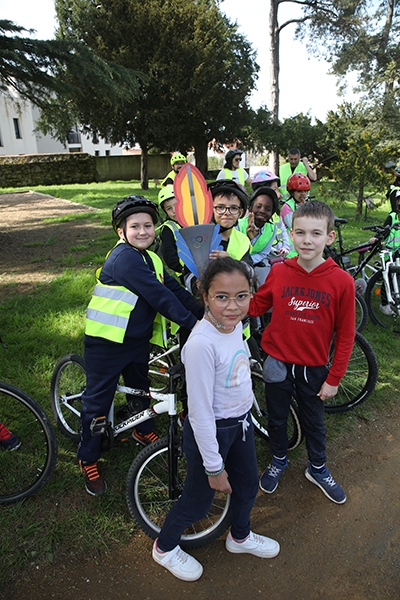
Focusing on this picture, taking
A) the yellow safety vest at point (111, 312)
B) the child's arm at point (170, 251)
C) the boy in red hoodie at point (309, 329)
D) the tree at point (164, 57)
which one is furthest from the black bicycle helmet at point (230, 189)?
the tree at point (164, 57)

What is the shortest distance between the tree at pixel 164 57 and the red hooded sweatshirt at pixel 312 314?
1851 centimetres

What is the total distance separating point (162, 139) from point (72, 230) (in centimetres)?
1190

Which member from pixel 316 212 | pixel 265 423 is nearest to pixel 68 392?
pixel 265 423

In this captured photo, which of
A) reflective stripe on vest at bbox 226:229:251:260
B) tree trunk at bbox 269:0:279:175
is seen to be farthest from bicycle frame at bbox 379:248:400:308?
tree trunk at bbox 269:0:279:175

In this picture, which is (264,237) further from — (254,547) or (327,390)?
(254,547)

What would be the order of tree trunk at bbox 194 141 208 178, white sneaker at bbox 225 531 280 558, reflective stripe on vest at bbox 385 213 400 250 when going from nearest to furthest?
white sneaker at bbox 225 531 280 558 → reflective stripe on vest at bbox 385 213 400 250 → tree trunk at bbox 194 141 208 178

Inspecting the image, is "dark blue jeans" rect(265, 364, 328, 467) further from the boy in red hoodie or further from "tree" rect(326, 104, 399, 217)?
"tree" rect(326, 104, 399, 217)

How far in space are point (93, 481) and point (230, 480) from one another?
1.07 metres

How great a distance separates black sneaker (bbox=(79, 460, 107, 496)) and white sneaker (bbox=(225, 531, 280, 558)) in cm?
91

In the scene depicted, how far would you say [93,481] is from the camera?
2.72 meters

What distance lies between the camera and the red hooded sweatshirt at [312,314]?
2400 mm

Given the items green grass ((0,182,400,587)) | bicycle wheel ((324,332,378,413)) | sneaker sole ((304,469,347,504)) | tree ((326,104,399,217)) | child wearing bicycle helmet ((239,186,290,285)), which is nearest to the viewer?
green grass ((0,182,400,587))

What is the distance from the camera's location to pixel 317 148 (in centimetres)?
2539

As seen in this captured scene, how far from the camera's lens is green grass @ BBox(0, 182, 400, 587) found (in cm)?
241
